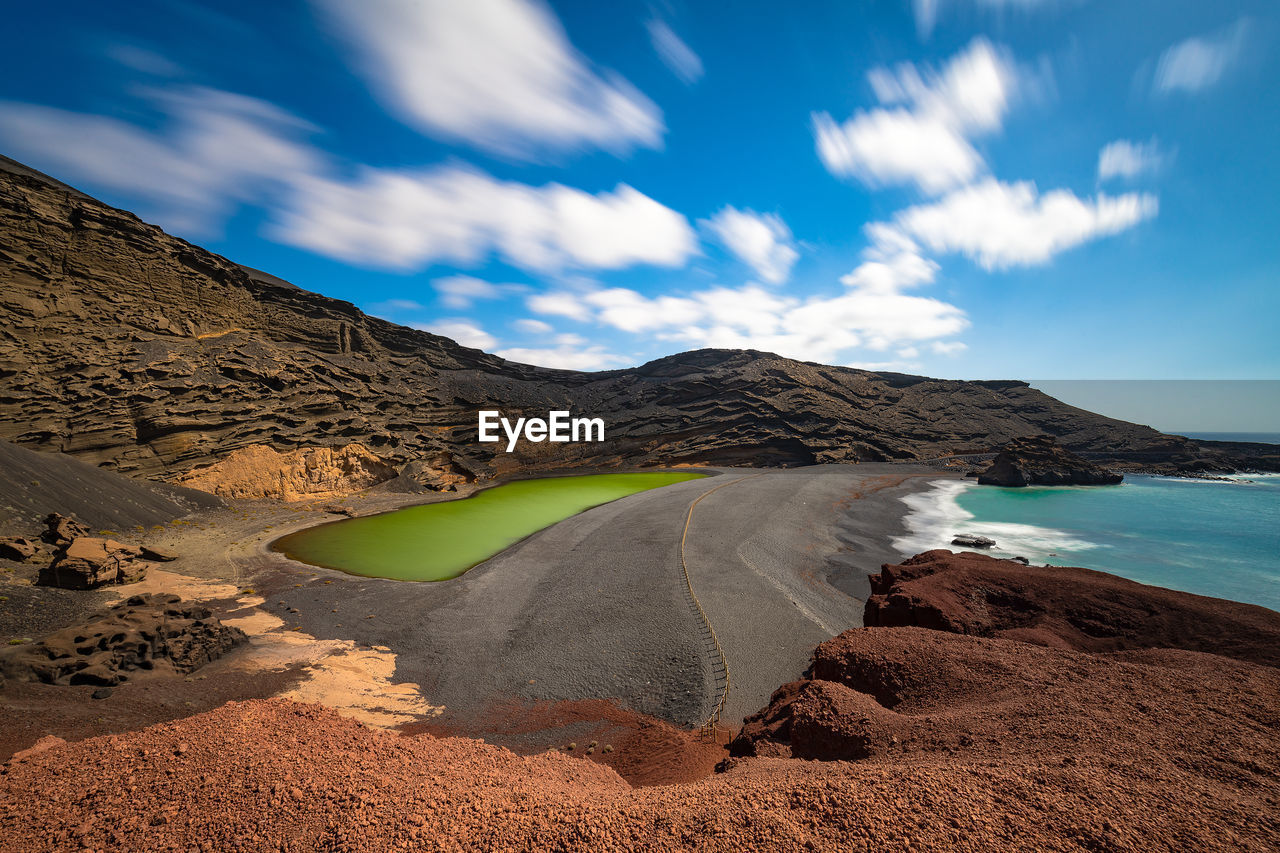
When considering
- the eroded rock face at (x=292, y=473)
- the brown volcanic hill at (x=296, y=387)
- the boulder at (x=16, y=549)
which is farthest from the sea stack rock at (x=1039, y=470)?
the boulder at (x=16, y=549)

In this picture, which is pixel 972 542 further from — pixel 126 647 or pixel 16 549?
pixel 16 549

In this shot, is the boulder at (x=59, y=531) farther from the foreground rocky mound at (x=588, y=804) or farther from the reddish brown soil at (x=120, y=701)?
the foreground rocky mound at (x=588, y=804)

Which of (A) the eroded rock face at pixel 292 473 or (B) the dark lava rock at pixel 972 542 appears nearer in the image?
(B) the dark lava rock at pixel 972 542

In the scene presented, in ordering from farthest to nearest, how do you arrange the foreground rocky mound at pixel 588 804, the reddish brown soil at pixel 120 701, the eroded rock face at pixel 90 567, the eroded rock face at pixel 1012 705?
the eroded rock face at pixel 90 567 < the reddish brown soil at pixel 120 701 < the eroded rock face at pixel 1012 705 < the foreground rocky mound at pixel 588 804

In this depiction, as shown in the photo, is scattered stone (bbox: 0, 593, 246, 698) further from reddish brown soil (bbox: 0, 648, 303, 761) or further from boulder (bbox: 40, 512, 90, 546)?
boulder (bbox: 40, 512, 90, 546)

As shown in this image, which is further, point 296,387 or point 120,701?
point 296,387

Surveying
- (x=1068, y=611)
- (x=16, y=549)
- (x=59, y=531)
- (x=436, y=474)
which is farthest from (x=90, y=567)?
(x=436, y=474)

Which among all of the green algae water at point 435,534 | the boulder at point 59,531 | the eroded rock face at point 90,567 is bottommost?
the green algae water at point 435,534
